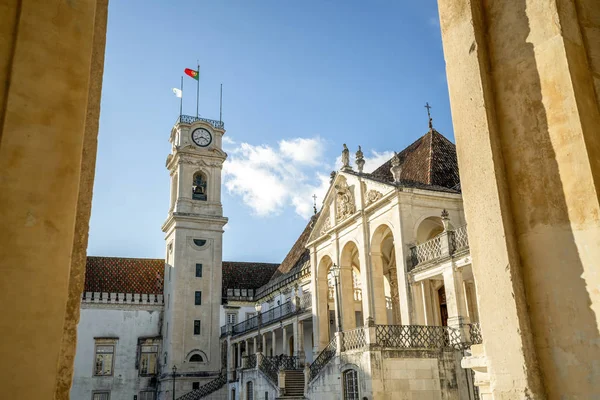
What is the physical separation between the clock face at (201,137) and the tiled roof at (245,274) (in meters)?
11.5

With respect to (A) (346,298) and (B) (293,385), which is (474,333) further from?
(B) (293,385)

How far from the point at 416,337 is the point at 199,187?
30.4 meters

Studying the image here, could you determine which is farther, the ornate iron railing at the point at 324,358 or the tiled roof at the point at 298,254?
the tiled roof at the point at 298,254

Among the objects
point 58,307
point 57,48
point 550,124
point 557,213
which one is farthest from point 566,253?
point 57,48

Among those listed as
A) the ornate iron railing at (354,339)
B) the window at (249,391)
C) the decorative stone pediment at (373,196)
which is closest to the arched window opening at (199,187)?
the window at (249,391)

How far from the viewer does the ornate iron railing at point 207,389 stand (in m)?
37.7

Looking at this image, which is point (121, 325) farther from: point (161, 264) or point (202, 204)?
point (202, 204)

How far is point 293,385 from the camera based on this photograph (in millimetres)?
27000

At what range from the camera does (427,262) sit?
71.3 feet

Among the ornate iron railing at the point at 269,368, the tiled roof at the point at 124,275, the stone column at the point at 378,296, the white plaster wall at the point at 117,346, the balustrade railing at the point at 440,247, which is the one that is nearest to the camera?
the balustrade railing at the point at 440,247

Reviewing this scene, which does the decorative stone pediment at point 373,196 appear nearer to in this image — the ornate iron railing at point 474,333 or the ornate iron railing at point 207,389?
the ornate iron railing at point 474,333

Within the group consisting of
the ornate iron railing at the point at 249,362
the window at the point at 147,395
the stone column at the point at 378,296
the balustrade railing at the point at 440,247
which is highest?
the balustrade railing at the point at 440,247

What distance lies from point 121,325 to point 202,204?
38.3ft

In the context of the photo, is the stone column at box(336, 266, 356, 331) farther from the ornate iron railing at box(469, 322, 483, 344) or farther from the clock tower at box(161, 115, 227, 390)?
the clock tower at box(161, 115, 227, 390)
